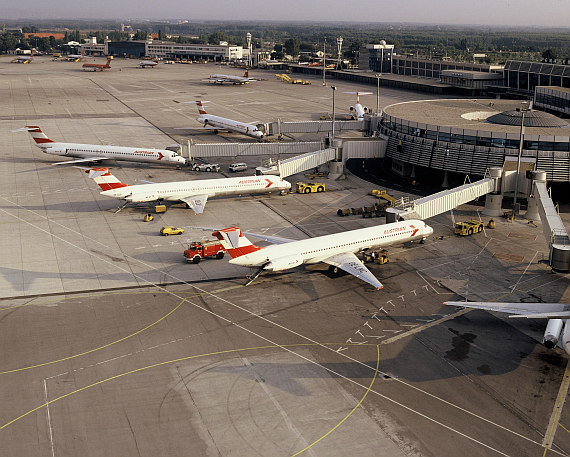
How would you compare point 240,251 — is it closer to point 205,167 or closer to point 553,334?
point 553,334

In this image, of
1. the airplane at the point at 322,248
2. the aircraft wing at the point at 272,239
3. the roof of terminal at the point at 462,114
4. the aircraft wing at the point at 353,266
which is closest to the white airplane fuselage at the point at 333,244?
the airplane at the point at 322,248

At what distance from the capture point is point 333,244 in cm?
5919

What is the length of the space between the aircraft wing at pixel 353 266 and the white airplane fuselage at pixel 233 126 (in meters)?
68.7

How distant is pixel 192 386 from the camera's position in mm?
40812

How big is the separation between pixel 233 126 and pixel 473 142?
58.3m

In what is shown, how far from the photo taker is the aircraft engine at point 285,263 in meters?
55.0

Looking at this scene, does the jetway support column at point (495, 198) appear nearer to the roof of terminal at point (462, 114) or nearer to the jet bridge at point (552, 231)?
the jet bridge at point (552, 231)

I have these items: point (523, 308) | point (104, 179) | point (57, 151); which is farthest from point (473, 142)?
point (57, 151)

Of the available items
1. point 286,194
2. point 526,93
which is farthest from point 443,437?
point 526,93

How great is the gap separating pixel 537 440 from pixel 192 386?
855 inches

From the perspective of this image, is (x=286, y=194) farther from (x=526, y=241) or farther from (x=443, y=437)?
(x=443, y=437)

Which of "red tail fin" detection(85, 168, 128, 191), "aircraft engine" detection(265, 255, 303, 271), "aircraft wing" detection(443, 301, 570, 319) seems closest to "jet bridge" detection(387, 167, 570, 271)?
"aircraft wing" detection(443, 301, 570, 319)

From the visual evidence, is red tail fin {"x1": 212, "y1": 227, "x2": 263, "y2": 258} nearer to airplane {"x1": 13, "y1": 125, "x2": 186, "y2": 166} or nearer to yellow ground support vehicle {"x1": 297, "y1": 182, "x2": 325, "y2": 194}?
yellow ground support vehicle {"x1": 297, "y1": 182, "x2": 325, "y2": 194}

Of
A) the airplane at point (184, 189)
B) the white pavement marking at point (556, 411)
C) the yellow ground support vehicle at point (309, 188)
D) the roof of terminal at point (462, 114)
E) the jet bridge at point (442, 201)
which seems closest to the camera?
the white pavement marking at point (556, 411)
